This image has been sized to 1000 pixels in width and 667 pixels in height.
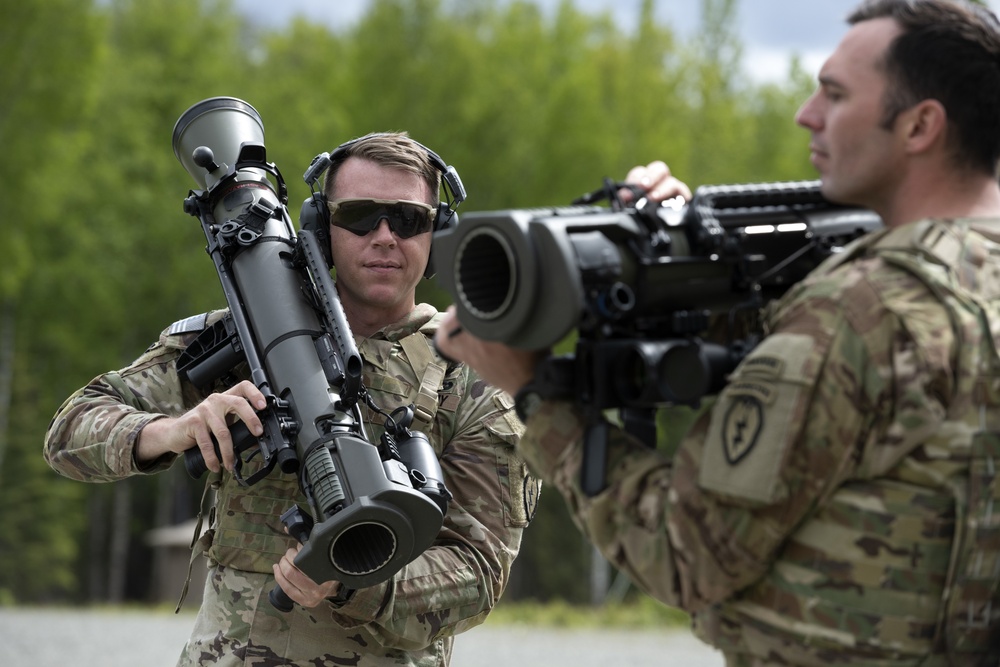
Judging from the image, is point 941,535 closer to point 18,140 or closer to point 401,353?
point 401,353

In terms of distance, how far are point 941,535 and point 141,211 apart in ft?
80.6

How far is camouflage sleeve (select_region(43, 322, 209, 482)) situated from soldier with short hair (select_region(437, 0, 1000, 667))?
1.62 metres

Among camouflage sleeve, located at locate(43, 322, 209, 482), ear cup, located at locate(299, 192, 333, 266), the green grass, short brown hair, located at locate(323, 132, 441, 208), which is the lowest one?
the green grass

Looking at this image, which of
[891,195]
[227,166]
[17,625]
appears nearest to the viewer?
[891,195]

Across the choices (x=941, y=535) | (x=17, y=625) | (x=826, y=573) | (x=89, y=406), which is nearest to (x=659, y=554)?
(x=826, y=573)

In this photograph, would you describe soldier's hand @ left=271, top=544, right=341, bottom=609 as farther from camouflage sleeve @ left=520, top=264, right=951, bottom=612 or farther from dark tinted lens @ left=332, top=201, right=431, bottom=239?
camouflage sleeve @ left=520, top=264, right=951, bottom=612

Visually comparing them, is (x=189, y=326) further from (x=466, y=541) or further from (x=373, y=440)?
(x=466, y=541)

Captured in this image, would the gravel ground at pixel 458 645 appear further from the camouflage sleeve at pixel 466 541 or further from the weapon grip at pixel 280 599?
the weapon grip at pixel 280 599

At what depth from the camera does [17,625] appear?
14.6m

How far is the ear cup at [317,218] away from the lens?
3.60 metres

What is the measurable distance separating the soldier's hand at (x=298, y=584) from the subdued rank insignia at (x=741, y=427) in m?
1.30

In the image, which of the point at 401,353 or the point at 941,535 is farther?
the point at 401,353

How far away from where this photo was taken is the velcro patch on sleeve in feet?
6.66

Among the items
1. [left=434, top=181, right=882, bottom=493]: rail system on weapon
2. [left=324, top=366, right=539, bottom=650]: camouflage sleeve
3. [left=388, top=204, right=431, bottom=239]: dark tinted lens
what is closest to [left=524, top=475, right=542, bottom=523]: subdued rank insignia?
[left=324, top=366, right=539, bottom=650]: camouflage sleeve
